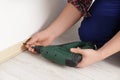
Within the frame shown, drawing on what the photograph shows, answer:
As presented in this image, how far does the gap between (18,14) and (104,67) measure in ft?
1.20

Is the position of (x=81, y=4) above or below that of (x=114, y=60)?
above

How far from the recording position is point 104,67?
0.83 m

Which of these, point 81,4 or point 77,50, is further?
point 81,4

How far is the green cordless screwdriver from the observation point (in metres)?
0.76

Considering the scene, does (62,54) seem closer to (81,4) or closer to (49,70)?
(49,70)

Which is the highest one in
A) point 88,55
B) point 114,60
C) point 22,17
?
point 22,17

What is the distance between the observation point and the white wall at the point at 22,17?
2.64 ft

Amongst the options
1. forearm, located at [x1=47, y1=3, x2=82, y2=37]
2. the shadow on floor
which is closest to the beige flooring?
the shadow on floor

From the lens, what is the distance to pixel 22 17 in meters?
→ 0.87

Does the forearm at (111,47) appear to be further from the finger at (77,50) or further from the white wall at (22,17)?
the white wall at (22,17)

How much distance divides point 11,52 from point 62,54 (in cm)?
21

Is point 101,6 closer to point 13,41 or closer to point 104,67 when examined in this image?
point 104,67

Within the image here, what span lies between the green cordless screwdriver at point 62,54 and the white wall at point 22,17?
88 millimetres

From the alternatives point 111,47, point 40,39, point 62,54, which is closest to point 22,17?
point 40,39
